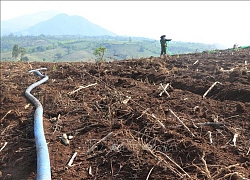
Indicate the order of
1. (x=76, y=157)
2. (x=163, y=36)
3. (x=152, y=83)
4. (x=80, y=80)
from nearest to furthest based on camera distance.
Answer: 1. (x=76, y=157)
2. (x=152, y=83)
3. (x=80, y=80)
4. (x=163, y=36)

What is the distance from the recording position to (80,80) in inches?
266

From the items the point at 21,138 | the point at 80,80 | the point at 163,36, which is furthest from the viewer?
the point at 163,36

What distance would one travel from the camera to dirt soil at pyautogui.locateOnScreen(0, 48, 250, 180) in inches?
112

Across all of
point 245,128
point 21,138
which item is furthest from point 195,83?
point 21,138

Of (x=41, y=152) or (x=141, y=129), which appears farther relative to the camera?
(x=141, y=129)

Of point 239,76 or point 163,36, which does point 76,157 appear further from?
point 163,36

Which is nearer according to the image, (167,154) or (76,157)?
(167,154)

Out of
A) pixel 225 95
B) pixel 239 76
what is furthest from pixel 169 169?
pixel 239 76

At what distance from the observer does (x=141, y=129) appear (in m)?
3.62

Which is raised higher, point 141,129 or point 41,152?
A: point 141,129

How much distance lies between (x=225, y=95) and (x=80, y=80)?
3.55 meters

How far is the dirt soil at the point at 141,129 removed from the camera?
2.84m

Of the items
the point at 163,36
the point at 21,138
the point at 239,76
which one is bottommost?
the point at 21,138

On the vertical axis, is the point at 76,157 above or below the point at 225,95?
below
